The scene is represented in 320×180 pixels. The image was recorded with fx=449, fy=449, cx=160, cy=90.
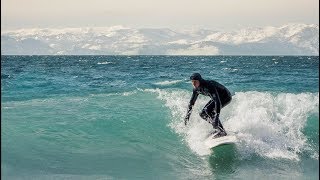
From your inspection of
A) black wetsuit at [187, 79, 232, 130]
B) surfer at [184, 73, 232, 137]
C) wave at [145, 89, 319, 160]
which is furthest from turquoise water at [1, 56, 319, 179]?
black wetsuit at [187, 79, 232, 130]

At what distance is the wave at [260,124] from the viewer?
11297 mm

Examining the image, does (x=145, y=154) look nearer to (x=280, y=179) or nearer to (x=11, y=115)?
(x=280, y=179)

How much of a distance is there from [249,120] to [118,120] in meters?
4.42

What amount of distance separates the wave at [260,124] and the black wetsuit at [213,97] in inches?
38.5

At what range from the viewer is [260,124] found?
1279 centimetres

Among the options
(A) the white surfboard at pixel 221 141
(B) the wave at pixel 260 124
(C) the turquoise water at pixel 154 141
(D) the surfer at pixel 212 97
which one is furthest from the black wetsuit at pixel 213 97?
(B) the wave at pixel 260 124

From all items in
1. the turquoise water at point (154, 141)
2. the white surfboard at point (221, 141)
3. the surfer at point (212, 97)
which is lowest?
the turquoise water at point (154, 141)

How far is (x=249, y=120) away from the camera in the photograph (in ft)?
43.4

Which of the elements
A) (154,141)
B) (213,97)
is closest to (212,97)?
(213,97)

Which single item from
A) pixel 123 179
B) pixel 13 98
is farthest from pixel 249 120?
pixel 13 98

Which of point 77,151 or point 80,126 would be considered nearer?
point 77,151

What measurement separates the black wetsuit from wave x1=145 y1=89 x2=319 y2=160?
98cm

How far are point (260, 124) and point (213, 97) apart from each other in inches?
122

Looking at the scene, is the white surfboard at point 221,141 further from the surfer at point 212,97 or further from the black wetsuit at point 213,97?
the black wetsuit at point 213,97
